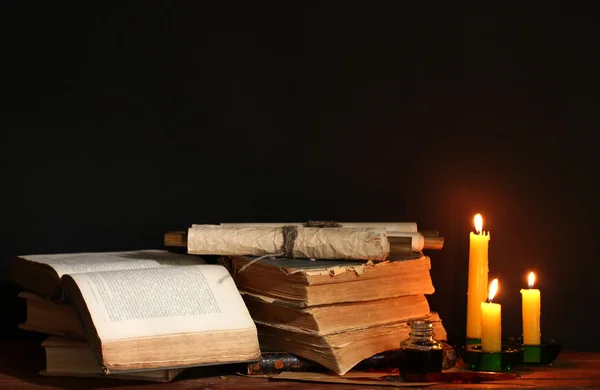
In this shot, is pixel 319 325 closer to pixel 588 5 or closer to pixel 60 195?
pixel 60 195

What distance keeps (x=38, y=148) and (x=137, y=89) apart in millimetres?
267

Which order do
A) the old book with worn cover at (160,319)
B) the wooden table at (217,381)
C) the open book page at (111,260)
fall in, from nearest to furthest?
the old book with worn cover at (160,319)
the wooden table at (217,381)
the open book page at (111,260)

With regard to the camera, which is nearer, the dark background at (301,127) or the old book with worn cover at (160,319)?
the old book with worn cover at (160,319)

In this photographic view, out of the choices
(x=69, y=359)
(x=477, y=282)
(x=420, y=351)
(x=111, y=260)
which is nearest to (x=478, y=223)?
(x=477, y=282)

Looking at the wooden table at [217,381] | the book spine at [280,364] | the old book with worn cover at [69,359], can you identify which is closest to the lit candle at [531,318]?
the wooden table at [217,381]

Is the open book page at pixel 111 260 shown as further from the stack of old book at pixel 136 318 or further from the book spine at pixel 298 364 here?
the book spine at pixel 298 364

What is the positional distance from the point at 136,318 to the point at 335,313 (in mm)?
368

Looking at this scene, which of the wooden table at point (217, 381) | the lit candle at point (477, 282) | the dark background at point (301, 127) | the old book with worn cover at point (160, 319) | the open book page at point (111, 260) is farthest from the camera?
the dark background at point (301, 127)

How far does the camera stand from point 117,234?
212 cm

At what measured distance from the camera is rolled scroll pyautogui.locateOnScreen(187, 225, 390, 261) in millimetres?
1704

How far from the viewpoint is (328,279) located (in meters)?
1.66

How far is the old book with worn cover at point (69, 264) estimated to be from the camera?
171 centimetres


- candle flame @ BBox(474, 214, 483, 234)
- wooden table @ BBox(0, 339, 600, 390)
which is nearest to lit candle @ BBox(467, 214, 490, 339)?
candle flame @ BBox(474, 214, 483, 234)

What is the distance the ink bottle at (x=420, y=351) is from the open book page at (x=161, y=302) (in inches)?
11.5
